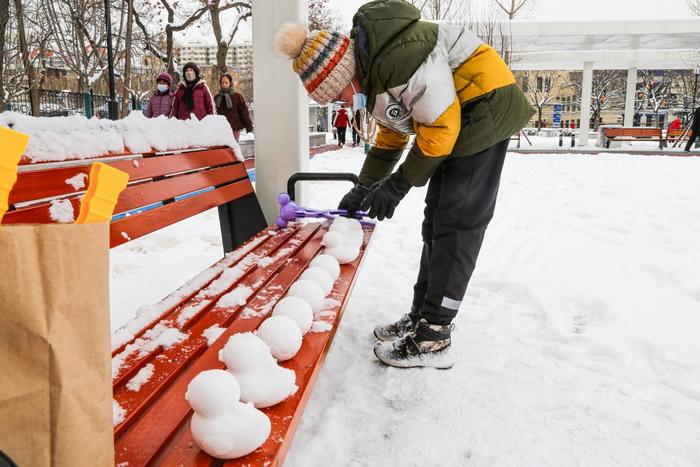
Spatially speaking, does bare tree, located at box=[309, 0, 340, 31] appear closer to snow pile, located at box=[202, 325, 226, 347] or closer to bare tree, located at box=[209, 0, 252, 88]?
bare tree, located at box=[209, 0, 252, 88]

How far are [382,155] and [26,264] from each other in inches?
89.0

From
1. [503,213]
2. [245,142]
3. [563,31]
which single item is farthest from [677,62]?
[503,213]

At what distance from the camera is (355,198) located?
9.80 ft

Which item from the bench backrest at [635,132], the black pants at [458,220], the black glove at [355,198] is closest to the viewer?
the black pants at [458,220]

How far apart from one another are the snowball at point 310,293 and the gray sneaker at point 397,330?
0.87 m

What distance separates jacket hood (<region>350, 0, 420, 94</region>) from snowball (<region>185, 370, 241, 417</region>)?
132 cm

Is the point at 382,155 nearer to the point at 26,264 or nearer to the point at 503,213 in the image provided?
the point at 26,264

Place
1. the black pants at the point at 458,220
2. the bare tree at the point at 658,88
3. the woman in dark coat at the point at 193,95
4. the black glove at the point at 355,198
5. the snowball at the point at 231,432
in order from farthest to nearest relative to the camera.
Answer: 1. the bare tree at the point at 658,88
2. the woman in dark coat at the point at 193,95
3. the black glove at the point at 355,198
4. the black pants at the point at 458,220
5. the snowball at the point at 231,432

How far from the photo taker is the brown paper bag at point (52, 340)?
648 millimetres

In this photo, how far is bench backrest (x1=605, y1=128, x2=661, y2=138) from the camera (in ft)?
65.9

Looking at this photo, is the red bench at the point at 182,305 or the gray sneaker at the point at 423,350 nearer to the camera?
the red bench at the point at 182,305

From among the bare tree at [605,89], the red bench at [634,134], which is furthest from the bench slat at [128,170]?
the bare tree at [605,89]

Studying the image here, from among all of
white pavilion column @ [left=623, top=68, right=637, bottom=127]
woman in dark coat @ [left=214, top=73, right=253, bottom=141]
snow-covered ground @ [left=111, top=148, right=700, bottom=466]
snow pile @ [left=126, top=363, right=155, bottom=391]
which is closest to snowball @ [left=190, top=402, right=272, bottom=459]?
snow pile @ [left=126, top=363, right=155, bottom=391]

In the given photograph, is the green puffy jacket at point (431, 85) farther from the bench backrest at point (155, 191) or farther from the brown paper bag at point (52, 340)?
the brown paper bag at point (52, 340)
